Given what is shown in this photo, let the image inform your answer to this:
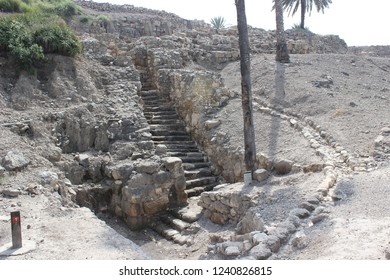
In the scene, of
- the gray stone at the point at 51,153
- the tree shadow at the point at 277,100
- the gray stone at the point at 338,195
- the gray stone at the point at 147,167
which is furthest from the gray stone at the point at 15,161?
the gray stone at the point at 338,195

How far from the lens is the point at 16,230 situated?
17.3ft

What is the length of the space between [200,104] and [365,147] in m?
5.18

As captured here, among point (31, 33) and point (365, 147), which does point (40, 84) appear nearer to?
point (31, 33)

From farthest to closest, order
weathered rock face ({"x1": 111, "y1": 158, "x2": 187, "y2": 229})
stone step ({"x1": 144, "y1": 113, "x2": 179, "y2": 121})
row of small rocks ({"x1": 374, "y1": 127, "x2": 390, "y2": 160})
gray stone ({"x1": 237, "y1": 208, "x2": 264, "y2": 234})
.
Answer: stone step ({"x1": 144, "y1": 113, "x2": 179, "y2": 121}) → weathered rock face ({"x1": 111, "y1": 158, "x2": 187, "y2": 229}) → row of small rocks ({"x1": 374, "y1": 127, "x2": 390, "y2": 160}) → gray stone ({"x1": 237, "y1": 208, "x2": 264, "y2": 234})

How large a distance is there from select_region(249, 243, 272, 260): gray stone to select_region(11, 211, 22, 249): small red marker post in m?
3.21

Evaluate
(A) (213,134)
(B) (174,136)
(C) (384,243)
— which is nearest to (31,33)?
(B) (174,136)

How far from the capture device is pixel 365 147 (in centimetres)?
867

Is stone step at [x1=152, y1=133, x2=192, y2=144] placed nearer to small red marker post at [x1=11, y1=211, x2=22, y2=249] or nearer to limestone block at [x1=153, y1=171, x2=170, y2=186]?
limestone block at [x1=153, y1=171, x2=170, y2=186]

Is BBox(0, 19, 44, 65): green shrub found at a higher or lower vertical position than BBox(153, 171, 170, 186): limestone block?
higher

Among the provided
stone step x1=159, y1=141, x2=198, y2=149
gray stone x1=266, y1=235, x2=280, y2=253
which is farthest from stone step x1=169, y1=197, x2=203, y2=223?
gray stone x1=266, y1=235, x2=280, y2=253

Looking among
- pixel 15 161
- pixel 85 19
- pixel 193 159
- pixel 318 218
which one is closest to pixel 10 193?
pixel 15 161

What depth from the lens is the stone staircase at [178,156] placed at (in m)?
8.92

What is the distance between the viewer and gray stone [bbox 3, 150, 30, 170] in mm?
8047

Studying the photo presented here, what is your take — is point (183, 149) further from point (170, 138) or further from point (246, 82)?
point (246, 82)
